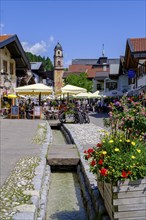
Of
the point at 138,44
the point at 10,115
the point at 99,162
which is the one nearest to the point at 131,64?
the point at 138,44

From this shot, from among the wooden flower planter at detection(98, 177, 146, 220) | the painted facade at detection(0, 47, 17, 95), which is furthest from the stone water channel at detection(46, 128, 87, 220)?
the painted facade at detection(0, 47, 17, 95)

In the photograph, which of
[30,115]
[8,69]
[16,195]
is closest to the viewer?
[16,195]

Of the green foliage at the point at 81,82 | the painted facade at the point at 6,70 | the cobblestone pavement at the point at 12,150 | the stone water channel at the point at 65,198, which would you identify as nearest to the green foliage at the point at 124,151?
the stone water channel at the point at 65,198

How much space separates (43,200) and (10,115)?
18.3m

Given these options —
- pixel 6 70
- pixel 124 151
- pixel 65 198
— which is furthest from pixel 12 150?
pixel 6 70

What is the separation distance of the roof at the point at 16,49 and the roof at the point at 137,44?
338 inches

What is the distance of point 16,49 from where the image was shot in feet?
89.9

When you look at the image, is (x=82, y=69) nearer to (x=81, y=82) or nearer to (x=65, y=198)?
(x=81, y=82)

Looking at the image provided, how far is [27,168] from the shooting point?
24.8 ft

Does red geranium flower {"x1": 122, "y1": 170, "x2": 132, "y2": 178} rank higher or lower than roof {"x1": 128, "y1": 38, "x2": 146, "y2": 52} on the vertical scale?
lower

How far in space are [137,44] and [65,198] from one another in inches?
846

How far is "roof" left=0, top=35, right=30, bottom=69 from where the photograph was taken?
950 inches

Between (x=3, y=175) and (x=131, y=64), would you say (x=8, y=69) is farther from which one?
(x=3, y=175)

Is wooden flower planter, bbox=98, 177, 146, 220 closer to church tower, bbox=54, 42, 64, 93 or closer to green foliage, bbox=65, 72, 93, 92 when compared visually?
green foliage, bbox=65, 72, 93, 92
